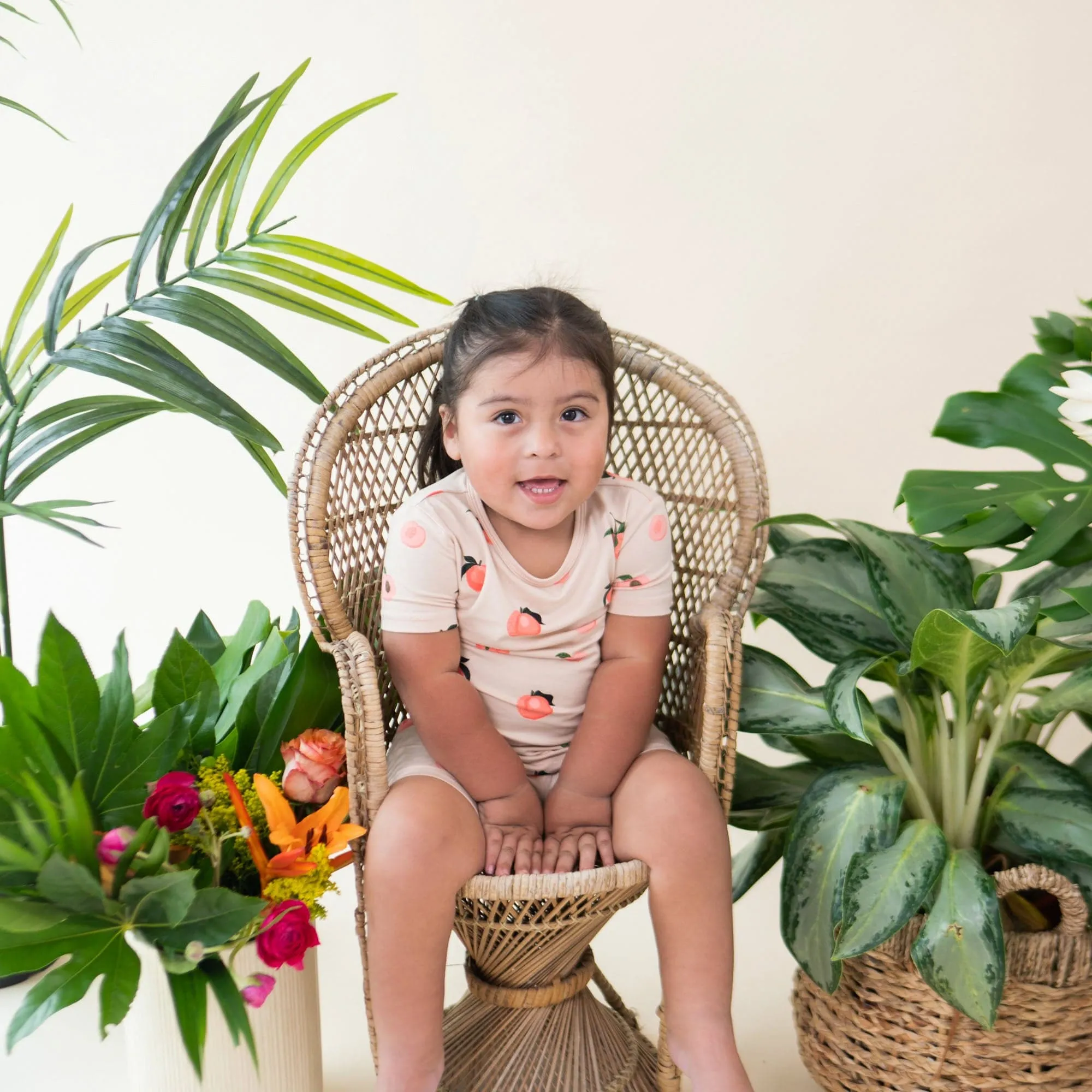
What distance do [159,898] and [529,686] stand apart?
611 millimetres

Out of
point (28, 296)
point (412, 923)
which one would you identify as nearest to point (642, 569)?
point (412, 923)

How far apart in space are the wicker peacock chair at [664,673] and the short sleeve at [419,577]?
7 cm

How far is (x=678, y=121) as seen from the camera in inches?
92.0

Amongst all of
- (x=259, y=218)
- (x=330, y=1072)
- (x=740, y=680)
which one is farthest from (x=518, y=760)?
(x=259, y=218)

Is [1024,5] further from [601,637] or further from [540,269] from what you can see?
[601,637]

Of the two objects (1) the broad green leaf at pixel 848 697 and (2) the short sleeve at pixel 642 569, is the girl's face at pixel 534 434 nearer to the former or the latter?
(2) the short sleeve at pixel 642 569

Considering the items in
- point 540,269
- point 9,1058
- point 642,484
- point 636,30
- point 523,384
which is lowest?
point 9,1058

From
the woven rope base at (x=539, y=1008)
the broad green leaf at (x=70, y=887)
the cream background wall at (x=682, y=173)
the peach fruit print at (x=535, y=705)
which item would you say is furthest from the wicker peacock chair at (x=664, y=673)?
the cream background wall at (x=682, y=173)

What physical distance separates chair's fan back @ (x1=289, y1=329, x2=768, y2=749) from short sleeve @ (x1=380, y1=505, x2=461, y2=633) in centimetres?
8

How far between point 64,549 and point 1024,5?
2262mm

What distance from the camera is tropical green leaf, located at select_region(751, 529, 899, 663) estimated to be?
1.66 metres

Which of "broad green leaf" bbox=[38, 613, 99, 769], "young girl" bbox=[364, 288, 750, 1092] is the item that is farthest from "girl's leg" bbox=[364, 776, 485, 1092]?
"broad green leaf" bbox=[38, 613, 99, 769]

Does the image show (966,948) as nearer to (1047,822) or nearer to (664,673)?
A: (1047,822)

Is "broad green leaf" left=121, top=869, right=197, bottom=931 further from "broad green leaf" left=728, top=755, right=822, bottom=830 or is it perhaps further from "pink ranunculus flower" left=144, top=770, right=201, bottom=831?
"broad green leaf" left=728, top=755, right=822, bottom=830
